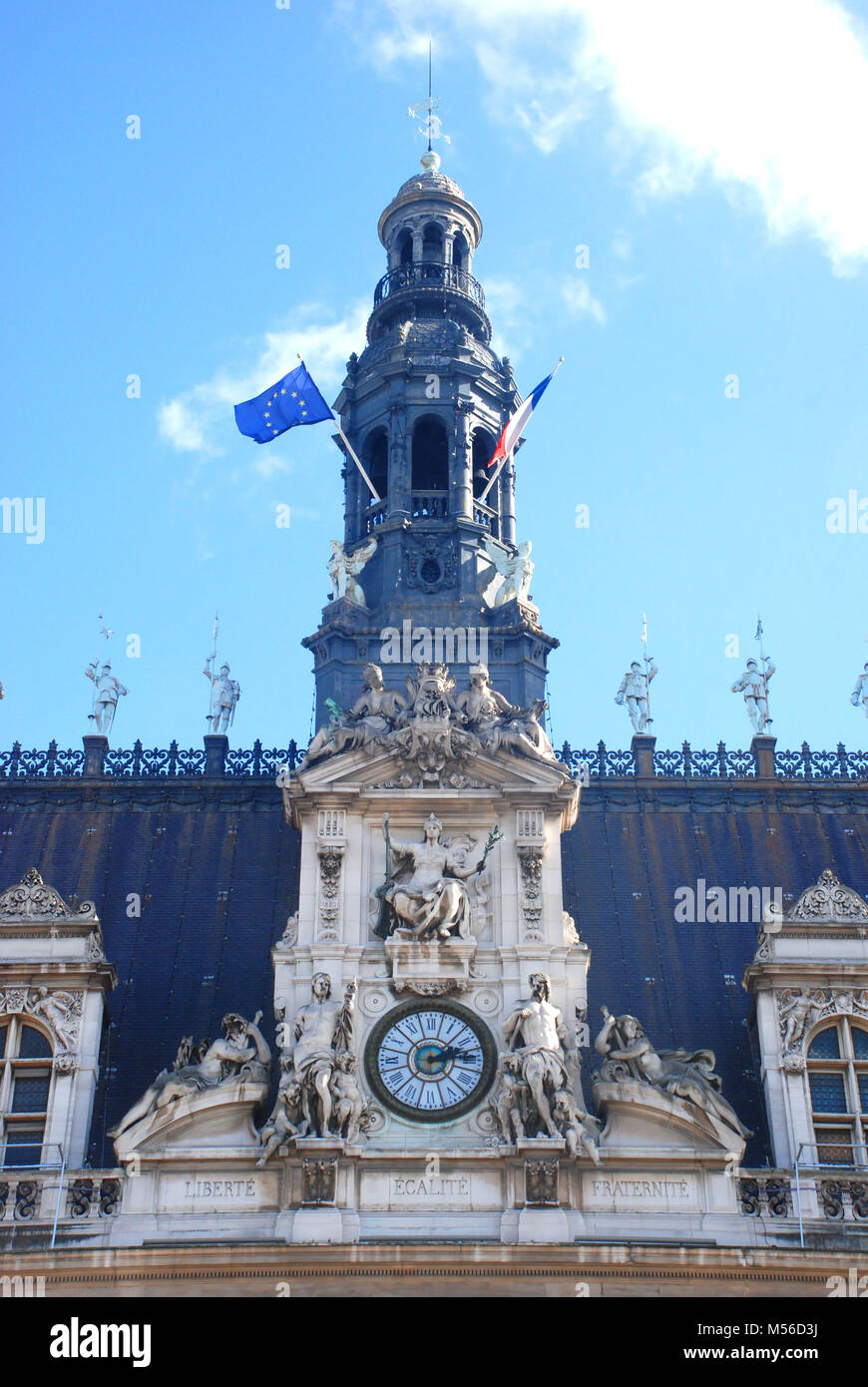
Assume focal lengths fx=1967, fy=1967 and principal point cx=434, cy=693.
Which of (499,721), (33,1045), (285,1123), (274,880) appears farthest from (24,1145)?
(499,721)

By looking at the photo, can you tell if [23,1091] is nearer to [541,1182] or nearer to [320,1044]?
[320,1044]

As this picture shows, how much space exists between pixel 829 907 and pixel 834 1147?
4.39 m

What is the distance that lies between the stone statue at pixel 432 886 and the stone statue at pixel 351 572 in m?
11.0

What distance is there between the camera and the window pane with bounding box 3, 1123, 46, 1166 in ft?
108

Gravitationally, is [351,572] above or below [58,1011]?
above

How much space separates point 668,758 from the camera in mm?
42906

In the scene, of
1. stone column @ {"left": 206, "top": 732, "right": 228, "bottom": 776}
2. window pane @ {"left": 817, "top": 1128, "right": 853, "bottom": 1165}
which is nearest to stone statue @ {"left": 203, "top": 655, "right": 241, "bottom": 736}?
stone column @ {"left": 206, "top": 732, "right": 228, "bottom": 776}

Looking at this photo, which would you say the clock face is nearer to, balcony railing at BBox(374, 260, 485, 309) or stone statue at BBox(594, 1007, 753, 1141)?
stone statue at BBox(594, 1007, 753, 1141)

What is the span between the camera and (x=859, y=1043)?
34219mm

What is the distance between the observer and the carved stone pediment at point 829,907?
34969 millimetres
